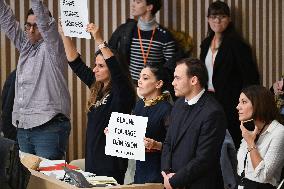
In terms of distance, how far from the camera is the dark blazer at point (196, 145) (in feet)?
14.9

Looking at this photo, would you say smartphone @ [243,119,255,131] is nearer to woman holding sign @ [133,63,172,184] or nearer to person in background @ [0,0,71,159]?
woman holding sign @ [133,63,172,184]

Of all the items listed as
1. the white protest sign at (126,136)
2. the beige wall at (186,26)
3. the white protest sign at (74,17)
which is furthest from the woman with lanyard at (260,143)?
the beige wall at (186,26)

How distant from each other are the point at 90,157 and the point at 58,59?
0.83 m

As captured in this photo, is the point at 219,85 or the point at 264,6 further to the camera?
the point at 264,6

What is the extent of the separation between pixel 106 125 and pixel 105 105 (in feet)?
0.42

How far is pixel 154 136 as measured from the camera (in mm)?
4973

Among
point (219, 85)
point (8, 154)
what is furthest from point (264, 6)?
point (8, 154)

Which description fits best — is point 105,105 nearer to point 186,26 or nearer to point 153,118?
point 153,118

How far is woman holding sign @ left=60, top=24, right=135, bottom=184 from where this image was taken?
5074mm

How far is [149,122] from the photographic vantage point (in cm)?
495

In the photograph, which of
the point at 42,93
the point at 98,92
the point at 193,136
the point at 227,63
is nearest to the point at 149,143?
the point at 193,136

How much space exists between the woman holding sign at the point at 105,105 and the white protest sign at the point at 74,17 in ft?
0.98

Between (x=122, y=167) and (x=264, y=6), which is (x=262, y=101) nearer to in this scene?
(x=122, y=167)

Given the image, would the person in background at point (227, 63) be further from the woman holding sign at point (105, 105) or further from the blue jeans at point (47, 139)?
the woman holding sign at point (105, 105)
